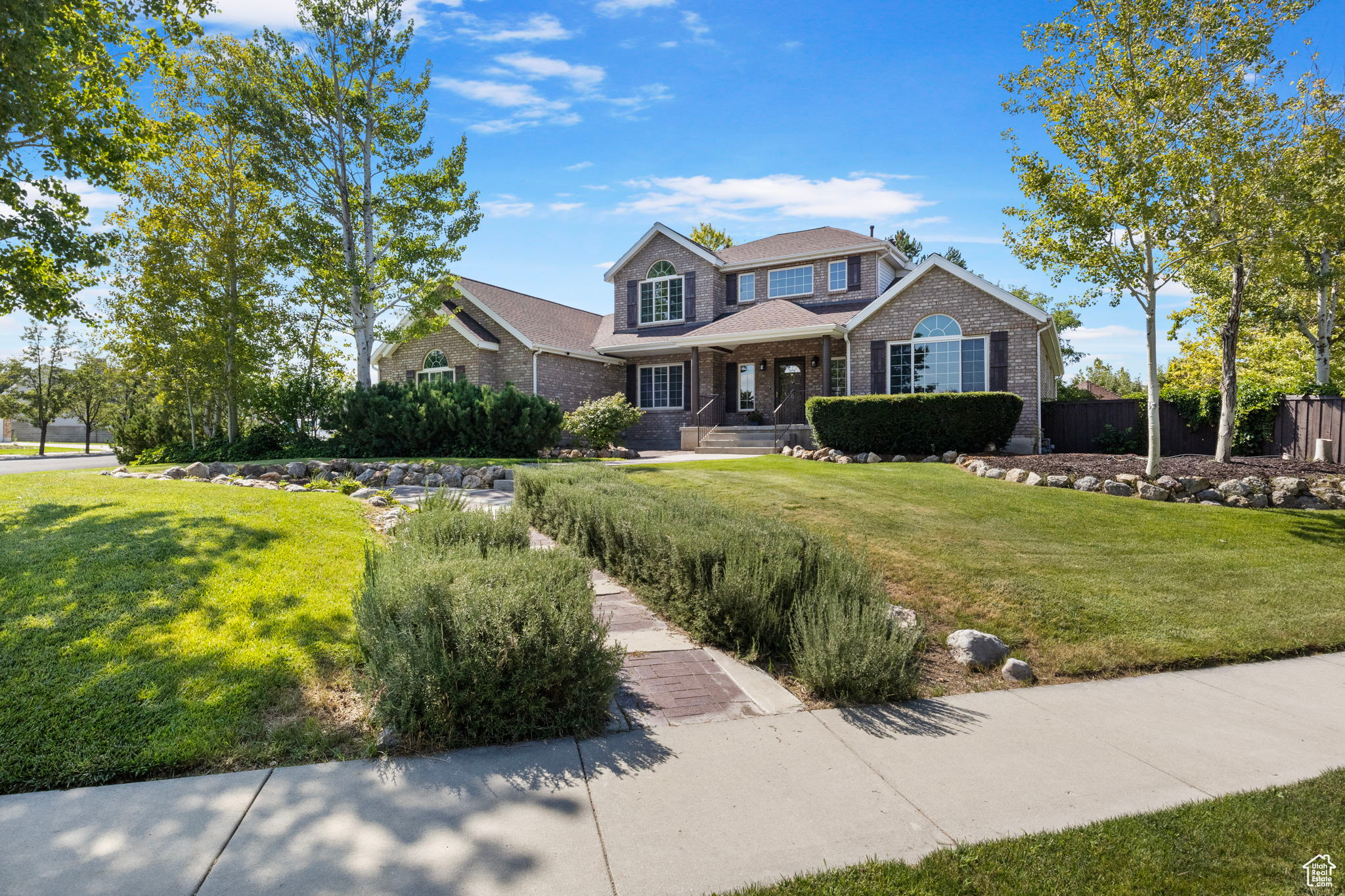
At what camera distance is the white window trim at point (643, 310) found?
22.3 metres

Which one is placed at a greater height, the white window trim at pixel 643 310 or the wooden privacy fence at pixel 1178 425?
the white window trim at pixel 643 310

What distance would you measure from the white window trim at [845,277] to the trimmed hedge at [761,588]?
1601 cm

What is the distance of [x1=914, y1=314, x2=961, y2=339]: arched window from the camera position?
16.7m

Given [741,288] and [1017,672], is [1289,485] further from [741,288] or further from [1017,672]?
[741,288]

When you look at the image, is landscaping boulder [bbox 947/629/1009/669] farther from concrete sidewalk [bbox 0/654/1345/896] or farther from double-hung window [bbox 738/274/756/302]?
double-hung window [bbox 738/274/756/302]

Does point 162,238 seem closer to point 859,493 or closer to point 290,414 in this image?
point 290,414

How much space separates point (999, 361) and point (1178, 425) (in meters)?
4.30

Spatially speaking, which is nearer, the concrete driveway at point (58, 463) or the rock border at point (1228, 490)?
the rock border at point (1228, 490)

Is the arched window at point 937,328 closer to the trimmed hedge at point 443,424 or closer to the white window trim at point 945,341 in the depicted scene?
the white window trim at point 945,341

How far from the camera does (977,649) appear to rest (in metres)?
4.50

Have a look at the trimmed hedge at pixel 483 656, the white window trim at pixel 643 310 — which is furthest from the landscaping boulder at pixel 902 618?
the white window trim at pixel 643 310

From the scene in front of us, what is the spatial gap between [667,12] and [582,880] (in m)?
9.34

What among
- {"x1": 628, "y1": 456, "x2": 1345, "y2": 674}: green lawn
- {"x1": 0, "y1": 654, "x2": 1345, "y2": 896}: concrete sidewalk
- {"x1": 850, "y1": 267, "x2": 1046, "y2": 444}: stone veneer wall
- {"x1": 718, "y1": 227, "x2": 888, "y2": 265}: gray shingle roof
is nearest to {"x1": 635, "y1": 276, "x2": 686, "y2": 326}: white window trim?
{"x1": 718, "y1": 227, "x2": 888, "y2": 265}: gray shingle roof

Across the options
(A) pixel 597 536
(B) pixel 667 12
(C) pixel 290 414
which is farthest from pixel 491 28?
(C) pixel 290 414
